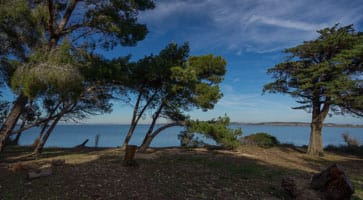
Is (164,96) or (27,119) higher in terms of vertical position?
(164,96)

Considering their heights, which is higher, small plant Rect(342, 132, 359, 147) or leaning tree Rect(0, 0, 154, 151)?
leaning tree Rect(0, 0, 154, 151)

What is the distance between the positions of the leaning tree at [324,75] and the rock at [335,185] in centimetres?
762

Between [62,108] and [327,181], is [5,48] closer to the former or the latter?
[62,108]

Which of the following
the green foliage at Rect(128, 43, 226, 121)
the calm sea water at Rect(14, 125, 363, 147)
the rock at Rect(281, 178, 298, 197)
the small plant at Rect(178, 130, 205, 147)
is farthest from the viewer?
the calm sea water at Rect(14, 125, 363, 147)

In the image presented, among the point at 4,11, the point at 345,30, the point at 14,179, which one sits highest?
the point at 345,30

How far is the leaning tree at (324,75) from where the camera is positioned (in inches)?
391

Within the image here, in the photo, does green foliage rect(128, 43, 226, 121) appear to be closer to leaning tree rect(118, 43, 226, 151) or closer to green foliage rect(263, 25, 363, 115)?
leaning tree rect(118, 43, 226, 151)

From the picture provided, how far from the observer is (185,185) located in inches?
181

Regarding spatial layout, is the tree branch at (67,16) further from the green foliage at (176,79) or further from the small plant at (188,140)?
the small plant at (188,140)

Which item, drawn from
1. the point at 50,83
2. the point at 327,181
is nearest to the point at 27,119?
the point at 50,83

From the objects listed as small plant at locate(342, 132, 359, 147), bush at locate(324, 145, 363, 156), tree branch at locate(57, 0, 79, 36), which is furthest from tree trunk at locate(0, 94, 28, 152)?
small plant at locate(342, 132, 359, 147)

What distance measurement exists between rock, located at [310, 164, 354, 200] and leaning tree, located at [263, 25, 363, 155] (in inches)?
300

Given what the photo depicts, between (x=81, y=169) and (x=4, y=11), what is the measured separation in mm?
4281

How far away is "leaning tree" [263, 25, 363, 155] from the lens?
32.6 feet
